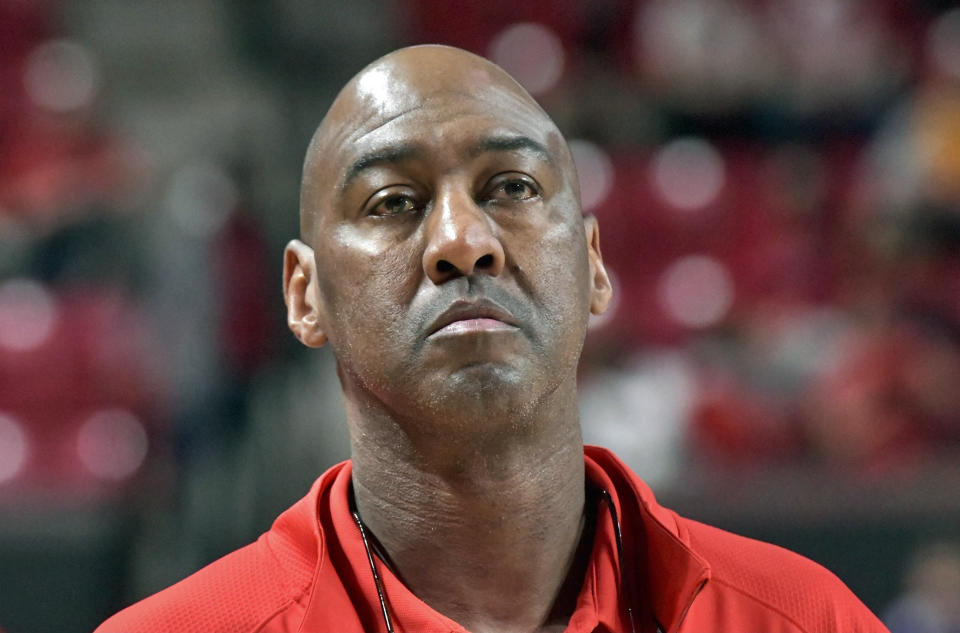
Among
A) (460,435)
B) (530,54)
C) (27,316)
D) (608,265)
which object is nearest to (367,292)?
(460,435)

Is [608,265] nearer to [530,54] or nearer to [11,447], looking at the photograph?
[530,54]

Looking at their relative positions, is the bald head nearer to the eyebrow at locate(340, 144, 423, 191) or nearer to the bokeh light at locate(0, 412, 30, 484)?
the eyebrow at locate(340, 144, 423, 191)

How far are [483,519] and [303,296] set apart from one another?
523 millimetres

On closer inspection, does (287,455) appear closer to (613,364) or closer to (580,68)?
(613,364)

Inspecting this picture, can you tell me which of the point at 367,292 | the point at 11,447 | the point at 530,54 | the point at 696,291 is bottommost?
the point at 11,447

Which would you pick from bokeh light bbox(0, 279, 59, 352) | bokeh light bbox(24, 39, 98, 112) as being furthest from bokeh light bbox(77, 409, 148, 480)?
bokeh light bbox(24, 39, 98, 112)

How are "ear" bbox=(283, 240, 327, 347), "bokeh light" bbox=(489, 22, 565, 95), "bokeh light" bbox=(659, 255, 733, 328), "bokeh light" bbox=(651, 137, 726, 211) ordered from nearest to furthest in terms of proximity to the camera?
"ear" bbox=(283, 240, 327, 347) < "bokeh light" bbox=(659, 255, 733, 328) < "bokeh light" bbox=(651, 137, 726, 211) < "bokeh light" bbox=(489, 22, 565, 95)

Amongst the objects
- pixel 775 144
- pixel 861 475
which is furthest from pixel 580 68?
pixel 861 475

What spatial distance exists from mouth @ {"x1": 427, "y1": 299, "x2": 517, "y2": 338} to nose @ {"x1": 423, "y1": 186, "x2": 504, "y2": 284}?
0.05 metres

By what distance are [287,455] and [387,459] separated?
1923mm

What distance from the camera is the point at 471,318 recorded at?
1.82 meters

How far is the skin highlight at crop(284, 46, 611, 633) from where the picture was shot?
1836mm

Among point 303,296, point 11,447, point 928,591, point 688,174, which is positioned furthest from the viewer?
point 688,174

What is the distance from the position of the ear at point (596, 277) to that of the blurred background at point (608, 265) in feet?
5.06
